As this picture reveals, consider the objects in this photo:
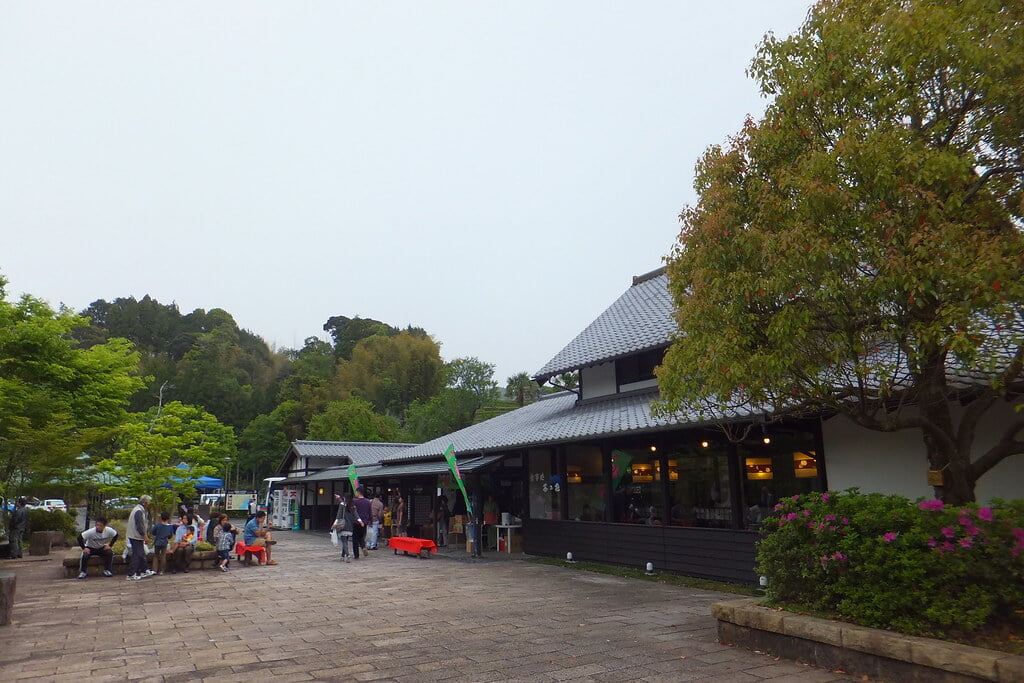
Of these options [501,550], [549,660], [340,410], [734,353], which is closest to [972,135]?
[734,353]

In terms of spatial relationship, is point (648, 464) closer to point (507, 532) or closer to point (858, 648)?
point (507, 532)

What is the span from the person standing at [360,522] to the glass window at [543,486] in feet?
14.7

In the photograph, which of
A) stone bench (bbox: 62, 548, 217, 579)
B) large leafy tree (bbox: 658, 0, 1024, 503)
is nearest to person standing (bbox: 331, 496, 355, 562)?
stone bench (bbox: 62, 548, 217, 579)

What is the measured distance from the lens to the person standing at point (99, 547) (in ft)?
45.6

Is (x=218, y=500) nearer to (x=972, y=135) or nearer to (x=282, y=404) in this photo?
(x=282, y=404)

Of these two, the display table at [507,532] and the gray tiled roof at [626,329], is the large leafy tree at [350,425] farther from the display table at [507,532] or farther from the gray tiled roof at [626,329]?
the gray tiled roof at [626,329]

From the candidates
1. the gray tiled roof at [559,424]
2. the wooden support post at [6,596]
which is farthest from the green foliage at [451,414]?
the wooden support post at [6,596]

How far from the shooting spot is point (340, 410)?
47344 mm

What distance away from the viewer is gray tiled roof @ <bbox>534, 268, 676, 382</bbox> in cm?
1519

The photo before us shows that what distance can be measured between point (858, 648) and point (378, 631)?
5.22 meters

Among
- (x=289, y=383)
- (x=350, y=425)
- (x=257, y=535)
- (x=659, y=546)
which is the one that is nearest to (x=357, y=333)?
(x=289, y=383)

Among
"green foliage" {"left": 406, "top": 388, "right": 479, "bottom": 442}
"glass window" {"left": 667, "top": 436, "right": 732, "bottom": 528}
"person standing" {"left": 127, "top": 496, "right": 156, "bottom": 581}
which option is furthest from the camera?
"green foliage" {"left": 406, "top": 388, "right": 479, "bottom": 442}

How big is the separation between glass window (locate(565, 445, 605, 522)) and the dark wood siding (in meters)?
0.69

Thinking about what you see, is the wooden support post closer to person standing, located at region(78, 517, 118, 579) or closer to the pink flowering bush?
person standing, located at region(78, 517, 118, 579)
